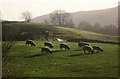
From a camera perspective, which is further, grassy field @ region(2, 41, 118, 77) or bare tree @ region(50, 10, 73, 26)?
bare tree @ region(50, 10, 73, 26)

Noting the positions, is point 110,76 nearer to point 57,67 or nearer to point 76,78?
point 76,78

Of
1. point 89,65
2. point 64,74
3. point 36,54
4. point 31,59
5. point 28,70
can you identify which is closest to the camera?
point 64,74

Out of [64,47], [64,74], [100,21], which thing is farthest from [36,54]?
[100,21]

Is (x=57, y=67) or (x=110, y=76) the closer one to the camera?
(x=110, y=76)

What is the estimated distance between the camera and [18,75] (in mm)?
26250

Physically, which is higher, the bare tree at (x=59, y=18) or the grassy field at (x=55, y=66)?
the bare tree at (x=59, y=18)

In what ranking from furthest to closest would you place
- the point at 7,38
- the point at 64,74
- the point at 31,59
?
the point at 31,59 → the point at 64,74 → the point at 7,38

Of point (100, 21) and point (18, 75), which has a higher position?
point (100, 21)

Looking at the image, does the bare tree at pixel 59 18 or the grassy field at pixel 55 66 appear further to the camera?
the bare tree at pixel 59 18

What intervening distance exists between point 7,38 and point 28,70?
9.88 meters

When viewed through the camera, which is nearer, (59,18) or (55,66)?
(55,66)

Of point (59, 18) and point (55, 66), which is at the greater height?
point (59, 18)

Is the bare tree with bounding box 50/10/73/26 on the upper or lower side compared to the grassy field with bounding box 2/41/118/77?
upper

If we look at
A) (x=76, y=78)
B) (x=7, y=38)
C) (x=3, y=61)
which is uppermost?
(x=7, y=38)
